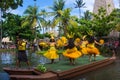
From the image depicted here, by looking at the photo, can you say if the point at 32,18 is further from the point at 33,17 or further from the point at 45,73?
the point at 45,73

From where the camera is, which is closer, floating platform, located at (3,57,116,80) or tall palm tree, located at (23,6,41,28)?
floating platform, located at (3,57,116,80)

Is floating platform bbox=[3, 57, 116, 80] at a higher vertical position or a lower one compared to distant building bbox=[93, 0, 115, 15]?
lower

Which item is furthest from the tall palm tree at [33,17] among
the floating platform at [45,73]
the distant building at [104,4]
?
the floating platform at [45,73]

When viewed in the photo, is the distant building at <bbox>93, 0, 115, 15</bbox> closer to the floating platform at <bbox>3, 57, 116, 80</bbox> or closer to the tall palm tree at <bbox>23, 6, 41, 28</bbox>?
→ the tall palm tree at <bbox>23, 6, 41, 28</bbox>

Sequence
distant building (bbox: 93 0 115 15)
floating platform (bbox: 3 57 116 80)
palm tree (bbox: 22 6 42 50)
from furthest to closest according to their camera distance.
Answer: palm tree (bbox: 22 6 42 50) → distant building (bbox: 93 0 115 15) → floating platform (bbox: 3 57 116 80)

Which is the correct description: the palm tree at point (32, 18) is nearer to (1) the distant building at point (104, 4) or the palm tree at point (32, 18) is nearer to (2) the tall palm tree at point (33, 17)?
(2) the tall palm tree at point (33, 17)

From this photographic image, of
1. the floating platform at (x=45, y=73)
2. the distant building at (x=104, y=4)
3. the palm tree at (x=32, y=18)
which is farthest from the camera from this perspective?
the palm tree at (x=32, y=18)

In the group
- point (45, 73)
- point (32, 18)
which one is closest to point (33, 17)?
point (32, 18)

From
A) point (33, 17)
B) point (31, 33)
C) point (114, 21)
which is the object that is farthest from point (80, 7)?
point (114, 21)

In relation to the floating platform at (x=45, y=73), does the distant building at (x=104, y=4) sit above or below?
above

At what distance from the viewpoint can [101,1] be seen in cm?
4228

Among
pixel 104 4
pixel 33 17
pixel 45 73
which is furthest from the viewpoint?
pixel 33 17

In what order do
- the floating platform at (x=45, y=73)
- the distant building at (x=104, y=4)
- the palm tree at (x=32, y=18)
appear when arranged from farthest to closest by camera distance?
the palm tree at (x=32, y=18)
the distant building at (x=104, y=4)
the floating platform at (x=45, y=73)

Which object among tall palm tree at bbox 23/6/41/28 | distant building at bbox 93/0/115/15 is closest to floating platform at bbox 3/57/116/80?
distant building at bbox 93/0/115/15
